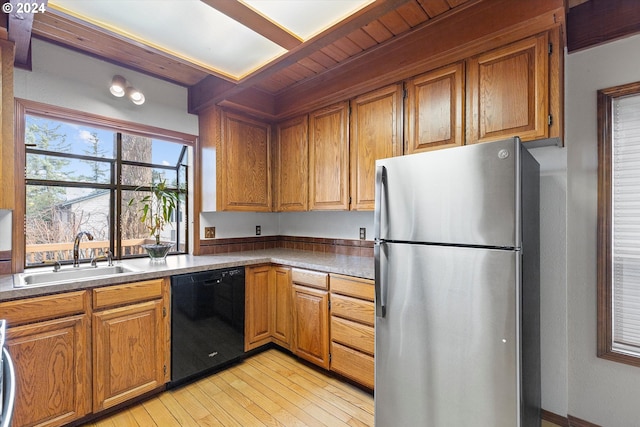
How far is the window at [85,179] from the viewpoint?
2242 millimetres

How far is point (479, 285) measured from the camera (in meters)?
1.41

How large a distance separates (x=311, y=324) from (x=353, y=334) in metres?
0.44

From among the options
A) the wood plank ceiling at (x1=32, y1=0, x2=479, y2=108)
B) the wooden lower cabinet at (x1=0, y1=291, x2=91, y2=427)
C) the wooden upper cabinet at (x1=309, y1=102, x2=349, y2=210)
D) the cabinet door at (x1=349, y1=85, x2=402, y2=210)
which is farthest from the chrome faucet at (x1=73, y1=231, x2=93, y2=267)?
the cabinet door at (x1=349, y1=85, x2=402, y2=210)

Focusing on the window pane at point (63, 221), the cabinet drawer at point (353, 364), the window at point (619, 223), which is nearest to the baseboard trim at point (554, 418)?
the window at point (619, 223)

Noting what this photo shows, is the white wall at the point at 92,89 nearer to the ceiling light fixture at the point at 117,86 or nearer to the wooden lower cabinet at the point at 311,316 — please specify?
the ceiling light fixture at the point at 117,86

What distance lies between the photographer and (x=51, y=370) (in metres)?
1.73

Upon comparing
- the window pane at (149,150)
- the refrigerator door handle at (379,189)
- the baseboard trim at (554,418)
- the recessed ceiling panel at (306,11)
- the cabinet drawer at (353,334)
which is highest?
the recessed ceiling panel at (306,11)

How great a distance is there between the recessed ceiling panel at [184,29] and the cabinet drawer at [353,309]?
71.3 inches

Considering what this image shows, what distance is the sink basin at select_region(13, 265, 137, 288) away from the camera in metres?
1.89

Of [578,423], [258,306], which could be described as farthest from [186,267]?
[578,423]

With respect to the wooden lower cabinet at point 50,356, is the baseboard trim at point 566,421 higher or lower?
lower

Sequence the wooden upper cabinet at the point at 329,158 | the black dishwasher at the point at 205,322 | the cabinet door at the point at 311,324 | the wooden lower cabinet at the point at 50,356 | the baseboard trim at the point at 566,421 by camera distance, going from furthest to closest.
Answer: the wooden upper cabinet at the point at 329,158
the cabinet door at the point at 311,324
the black dishwasher at the point at 205,322
the baseboard trim at the point at 566,421
the wooden lower cabinet at the point at 50,356

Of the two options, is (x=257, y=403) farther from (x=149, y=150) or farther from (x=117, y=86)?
(x=117, y=86)

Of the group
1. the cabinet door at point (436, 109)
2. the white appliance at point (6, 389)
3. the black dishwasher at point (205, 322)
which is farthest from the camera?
the black dishwasher at point (205, 322)
